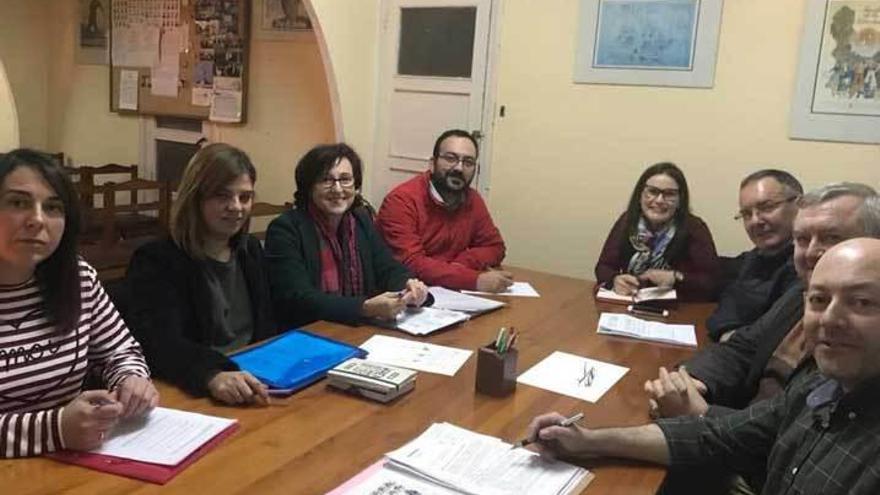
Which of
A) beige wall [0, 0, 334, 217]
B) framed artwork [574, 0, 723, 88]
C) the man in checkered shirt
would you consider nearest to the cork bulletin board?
beige wall [0, 0, 334, 217]

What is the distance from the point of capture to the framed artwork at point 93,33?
491cm

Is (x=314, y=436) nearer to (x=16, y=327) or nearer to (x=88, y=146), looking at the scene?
(x=16, y=327)

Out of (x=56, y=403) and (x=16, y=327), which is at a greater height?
(x=16, y=327)

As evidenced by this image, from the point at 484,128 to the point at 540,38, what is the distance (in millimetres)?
543

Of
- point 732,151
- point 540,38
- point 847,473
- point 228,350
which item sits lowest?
point 228,350

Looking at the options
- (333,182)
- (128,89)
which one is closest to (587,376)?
(333,182)

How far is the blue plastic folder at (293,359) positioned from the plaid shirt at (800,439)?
29.6 inches

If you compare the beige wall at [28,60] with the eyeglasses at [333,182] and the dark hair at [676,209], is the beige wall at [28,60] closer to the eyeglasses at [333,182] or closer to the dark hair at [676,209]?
the eyeglasses at [333,182]

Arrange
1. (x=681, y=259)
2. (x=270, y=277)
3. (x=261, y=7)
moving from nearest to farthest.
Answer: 1. (x=270, y=277)
2. (x=681, y=259)
3. (x=261, y=7)

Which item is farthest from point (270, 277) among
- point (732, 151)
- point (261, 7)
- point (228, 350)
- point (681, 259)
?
point (261, 7)

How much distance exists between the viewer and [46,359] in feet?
4.60

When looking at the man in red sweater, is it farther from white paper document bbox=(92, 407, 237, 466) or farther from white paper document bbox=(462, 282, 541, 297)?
white paper document bbox=(92, 407, 237, 466)

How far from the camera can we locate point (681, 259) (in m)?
2.90

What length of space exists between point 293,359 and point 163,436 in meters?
0.44
